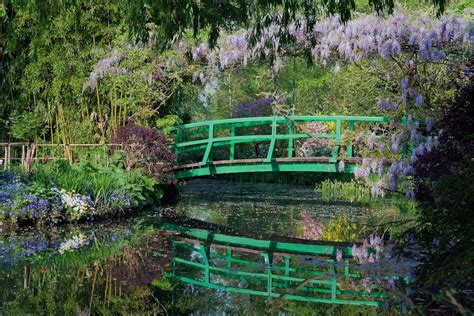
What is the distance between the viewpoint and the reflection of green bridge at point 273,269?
19.9 feet

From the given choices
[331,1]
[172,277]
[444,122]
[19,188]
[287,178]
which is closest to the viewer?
[331,1]

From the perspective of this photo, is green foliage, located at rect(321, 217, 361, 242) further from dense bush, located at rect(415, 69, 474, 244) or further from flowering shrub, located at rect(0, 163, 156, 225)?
flowering shrub, located at rect(0, 163, 156, 225)

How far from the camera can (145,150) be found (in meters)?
12.1

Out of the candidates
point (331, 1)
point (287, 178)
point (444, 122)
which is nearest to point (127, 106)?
point (287, 178)

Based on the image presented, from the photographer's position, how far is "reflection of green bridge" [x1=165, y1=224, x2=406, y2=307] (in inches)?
238

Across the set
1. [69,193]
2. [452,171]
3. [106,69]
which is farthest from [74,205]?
[452,171]

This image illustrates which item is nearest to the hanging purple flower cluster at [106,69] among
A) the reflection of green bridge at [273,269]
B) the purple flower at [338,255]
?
the reflection of green bridge at [273,269]

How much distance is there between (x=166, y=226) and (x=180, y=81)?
3.77m

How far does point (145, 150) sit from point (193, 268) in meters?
5.18

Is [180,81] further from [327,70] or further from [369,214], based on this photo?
[327,70]

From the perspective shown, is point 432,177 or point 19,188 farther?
point 19,188

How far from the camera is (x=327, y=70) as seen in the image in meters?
19.5

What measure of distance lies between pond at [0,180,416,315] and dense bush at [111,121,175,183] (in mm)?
→ 1057

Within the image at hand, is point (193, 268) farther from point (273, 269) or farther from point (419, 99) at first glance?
point (419, 99)
